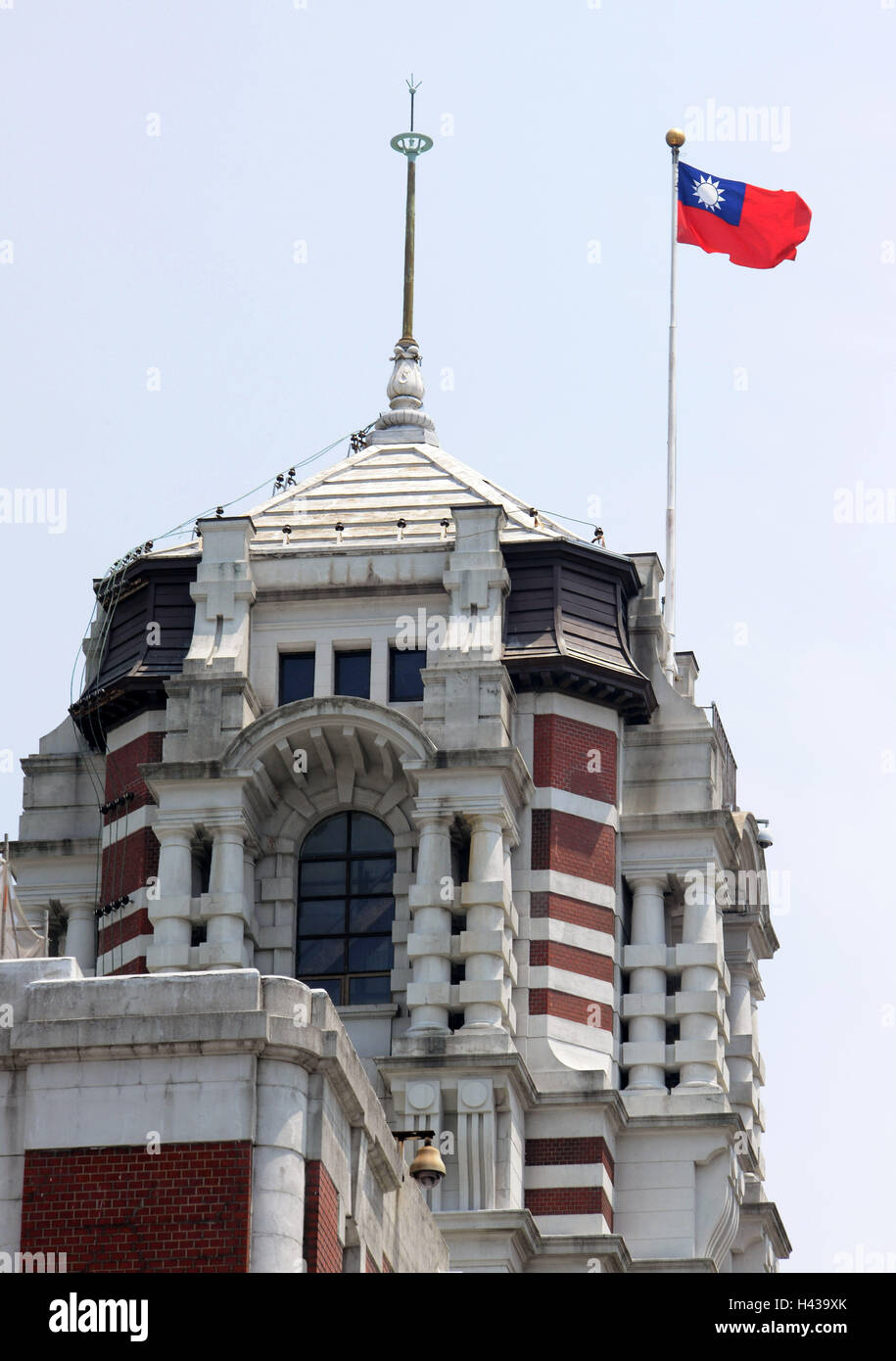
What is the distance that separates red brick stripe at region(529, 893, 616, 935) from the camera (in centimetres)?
6725

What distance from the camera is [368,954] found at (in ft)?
222

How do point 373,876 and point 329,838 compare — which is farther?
point 329,838

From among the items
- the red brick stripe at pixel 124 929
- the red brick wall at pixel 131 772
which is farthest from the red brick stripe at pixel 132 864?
the red brick wall at pixel 131 772

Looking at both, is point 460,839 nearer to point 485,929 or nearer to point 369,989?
point 485,929

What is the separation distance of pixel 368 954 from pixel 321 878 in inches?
72.1

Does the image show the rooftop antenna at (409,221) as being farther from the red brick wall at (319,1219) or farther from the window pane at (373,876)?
the red brick wall at (319,1219)

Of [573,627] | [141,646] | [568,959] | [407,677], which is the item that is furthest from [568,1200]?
[141,646]

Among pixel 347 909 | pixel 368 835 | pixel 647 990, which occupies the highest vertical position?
pixel 368 835

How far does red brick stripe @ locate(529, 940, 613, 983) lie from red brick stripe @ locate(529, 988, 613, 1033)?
480 millimetres

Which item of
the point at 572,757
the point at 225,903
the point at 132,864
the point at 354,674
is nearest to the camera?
the point at 225,903

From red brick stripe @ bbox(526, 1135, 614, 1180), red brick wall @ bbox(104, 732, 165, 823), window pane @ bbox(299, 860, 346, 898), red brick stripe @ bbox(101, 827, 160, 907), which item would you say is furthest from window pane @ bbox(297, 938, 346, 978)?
red brick stripe @ bbox(526, 1135, 614, 1180)

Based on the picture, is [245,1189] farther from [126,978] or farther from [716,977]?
[716,977]

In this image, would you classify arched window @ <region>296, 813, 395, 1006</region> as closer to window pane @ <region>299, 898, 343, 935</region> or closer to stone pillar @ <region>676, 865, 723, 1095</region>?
window pane @ <region>299, 898, 343, 935</region>
